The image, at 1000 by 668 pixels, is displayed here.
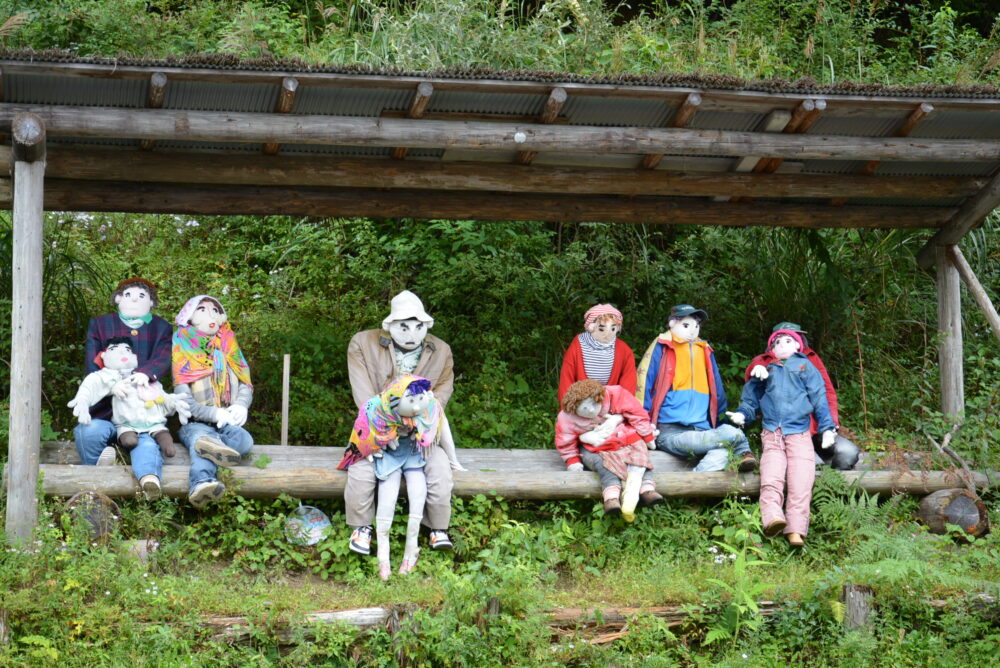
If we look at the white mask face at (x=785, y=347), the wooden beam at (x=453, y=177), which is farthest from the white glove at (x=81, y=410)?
the white mask face at (x=785, y=347)

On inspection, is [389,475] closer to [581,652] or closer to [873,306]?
[581,652]

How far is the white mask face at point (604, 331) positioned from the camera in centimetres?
855

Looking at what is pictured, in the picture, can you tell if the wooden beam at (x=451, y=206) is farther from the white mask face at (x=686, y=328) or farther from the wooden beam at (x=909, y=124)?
the white mask face at (x=686, y=328)

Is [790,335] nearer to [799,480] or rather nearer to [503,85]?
[799,480]

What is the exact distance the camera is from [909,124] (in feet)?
26.3

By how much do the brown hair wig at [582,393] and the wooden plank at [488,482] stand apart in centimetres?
50

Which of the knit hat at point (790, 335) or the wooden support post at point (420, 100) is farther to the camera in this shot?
the knit hat at point (790, 335)

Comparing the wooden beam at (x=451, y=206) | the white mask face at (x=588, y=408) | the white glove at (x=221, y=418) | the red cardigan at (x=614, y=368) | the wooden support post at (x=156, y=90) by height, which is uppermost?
the wooden support post at (x=156, y=90)

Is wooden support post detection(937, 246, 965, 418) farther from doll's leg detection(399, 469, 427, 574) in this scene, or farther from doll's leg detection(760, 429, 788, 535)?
doll's leg detection(399, 469, 427, 574)

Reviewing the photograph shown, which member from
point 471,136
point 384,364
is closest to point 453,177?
point 471,136

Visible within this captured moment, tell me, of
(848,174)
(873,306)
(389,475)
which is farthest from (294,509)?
(873,306)

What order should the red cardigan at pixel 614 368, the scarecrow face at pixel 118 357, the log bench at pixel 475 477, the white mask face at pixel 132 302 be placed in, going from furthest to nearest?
the red cardigan at pixel 614 368 < the white mask face at pixel 132 302 < the scarecrow face at pixel 118 357 < the log bench at pixel 475 477

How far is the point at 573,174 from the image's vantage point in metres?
8.44

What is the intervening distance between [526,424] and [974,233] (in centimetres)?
507
